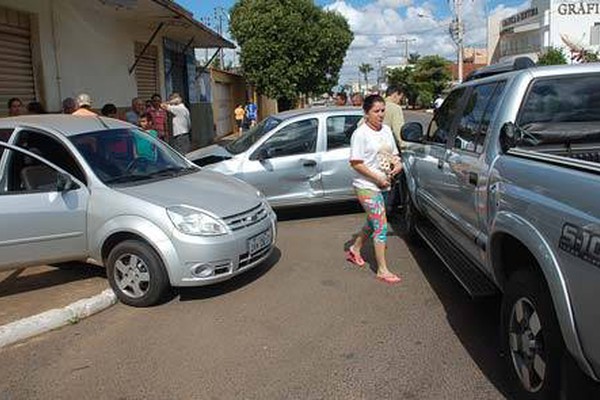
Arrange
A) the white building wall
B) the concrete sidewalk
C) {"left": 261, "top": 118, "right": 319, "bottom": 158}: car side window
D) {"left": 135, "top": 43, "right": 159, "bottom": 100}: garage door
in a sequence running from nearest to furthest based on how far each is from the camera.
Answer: the concrete sidewalk
{"left": 261, "top": 118, "right": 319, "bottom": 158}: car side window
the white building wall
{"left": 135, "top": 43, "right": 159, "bottom": 100}: garage door

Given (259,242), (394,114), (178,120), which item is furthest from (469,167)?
(178,120)

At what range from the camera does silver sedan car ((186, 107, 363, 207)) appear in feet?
29.2

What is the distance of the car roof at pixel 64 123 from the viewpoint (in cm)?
619

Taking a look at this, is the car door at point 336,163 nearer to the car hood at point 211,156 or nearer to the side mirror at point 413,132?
the car hood at point 211,156

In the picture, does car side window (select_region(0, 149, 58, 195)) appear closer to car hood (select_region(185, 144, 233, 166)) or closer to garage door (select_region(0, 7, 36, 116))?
car hood (select_region(185, 144, 233, 166))

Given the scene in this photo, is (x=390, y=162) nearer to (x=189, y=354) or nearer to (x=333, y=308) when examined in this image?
(x=333, y=308)

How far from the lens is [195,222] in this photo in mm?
5633

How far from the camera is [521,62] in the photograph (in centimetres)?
530

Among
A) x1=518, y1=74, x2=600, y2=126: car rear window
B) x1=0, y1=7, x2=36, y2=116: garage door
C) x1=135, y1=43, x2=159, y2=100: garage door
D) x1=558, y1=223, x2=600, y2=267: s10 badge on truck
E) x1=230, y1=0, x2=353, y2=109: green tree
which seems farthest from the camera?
x1=230, y1=0, x2=353, y2=109: green tree

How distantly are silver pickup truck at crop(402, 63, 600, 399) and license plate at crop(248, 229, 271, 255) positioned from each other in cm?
155

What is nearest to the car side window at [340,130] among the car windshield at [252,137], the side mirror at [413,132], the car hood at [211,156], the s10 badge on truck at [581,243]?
the car windshield at [252,137]

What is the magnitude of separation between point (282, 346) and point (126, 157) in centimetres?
283

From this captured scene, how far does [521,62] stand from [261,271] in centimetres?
316

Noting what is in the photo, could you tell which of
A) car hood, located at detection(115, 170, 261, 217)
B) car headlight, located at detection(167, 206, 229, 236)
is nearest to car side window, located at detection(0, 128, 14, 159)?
car hood, located at detection(115, 170, 261, 217)
